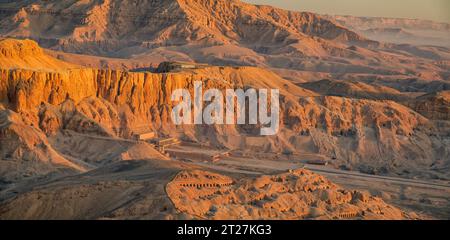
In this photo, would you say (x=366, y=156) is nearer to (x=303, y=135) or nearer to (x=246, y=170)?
(x=303, y=135)

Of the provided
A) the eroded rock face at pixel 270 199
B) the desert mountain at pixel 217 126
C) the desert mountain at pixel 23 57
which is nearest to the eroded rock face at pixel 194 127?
the desert mountain at pixel 217 126

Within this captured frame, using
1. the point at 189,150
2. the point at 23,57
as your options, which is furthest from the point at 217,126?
the point at 23,57

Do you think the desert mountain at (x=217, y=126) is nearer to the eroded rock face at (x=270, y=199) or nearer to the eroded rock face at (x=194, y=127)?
the eroded rock face at (x=194, y=127)

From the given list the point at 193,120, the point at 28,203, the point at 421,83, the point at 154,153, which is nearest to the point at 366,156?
the point at 193,120

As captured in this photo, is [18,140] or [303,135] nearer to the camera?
[18,140]

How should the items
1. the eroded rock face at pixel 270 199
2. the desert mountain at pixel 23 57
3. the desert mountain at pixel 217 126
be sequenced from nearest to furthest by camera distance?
the eroded rock face at pixel 270 199 < the desert mountain at pixel 217 126 < the desert mountain at pixel 23 57

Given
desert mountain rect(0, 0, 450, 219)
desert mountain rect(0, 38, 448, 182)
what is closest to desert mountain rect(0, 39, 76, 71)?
desert mountain rect(0, 0, 450, 219)

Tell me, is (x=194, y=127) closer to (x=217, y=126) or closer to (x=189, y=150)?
(x=217, y=126)
